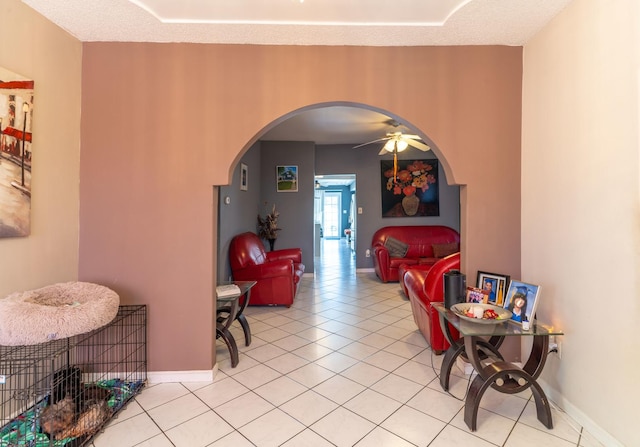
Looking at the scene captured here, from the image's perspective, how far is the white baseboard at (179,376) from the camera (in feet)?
7.29

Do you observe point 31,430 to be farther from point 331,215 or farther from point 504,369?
point 331,215

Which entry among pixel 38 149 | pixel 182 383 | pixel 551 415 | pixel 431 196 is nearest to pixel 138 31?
pixel 38 149

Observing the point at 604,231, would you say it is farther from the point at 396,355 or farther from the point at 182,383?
the point at 182,383

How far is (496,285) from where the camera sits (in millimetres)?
2096

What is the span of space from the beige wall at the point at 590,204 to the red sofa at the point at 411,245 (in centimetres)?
330

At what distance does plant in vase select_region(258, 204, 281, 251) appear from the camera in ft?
18.8

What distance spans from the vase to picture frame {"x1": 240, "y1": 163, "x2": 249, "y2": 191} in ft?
10.6

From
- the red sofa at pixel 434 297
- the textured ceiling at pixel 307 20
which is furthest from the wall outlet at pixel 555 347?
the textured ceiling at pixel 307 20

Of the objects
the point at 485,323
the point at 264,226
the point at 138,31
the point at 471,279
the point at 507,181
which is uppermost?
the point at 138,31

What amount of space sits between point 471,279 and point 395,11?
192cm

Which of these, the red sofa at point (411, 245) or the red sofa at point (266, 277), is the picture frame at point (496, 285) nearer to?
the red sofa at point (266, 277)

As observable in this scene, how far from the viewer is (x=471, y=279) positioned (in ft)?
7.51

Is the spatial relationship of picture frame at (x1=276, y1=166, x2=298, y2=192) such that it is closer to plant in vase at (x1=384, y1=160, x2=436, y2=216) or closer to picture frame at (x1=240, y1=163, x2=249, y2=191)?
picture frame at (x1=240, y1=163, x2=249, y2=191)

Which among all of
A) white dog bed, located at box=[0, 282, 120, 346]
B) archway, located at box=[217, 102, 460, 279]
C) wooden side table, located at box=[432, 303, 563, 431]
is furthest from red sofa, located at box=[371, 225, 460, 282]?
white dog bed, located at box=[0, 282, 120, 346]
